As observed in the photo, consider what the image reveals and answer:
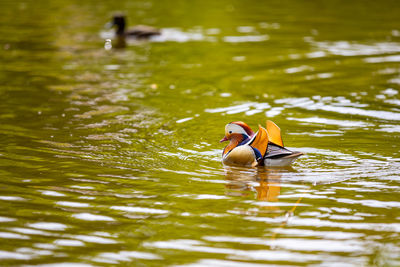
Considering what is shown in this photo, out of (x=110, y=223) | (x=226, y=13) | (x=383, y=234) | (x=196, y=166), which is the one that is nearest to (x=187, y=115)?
(x=196, y=166)

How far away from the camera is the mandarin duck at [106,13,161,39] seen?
19.6 m

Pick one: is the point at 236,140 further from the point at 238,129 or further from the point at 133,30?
the point at 133,30

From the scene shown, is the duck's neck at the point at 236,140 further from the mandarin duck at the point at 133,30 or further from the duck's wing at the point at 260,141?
the mandarin duck at the point at 133,30

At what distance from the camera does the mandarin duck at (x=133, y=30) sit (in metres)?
19.6

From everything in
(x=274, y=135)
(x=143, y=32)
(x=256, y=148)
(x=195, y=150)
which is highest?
(x=143, y=32)

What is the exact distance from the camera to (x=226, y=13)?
25078 mm

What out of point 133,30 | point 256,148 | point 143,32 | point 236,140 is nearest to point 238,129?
point 236,140

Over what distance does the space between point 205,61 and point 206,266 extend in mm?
11333

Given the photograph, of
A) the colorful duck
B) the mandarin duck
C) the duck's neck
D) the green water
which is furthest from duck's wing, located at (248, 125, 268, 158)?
the mandarin duck

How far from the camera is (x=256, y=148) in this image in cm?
797

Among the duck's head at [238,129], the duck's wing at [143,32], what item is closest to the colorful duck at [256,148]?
the duck's head at [238,129]

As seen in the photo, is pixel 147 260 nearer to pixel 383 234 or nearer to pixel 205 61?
pixel 383 234

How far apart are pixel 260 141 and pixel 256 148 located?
0.39ft

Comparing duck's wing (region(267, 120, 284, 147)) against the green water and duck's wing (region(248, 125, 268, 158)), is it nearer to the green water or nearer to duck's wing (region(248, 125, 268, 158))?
duck's wing (region(248, 125, 268, 158))
